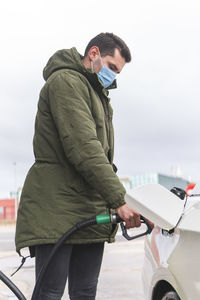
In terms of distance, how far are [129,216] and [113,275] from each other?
4.56 meters

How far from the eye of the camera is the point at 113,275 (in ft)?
22.3

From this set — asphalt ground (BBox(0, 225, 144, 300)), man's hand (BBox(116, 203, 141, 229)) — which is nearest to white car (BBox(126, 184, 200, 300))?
man's hand (BBox(116, 203, 141, 229))

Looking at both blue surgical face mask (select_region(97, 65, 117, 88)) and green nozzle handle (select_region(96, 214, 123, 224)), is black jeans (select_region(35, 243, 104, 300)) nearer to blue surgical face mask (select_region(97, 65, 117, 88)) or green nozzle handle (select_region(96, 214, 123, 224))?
green nozzle handle (select_region(96, 214, 123, 224))

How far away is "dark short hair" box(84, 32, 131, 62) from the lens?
117 inches

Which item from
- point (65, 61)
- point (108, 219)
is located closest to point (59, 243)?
point (108, 219)

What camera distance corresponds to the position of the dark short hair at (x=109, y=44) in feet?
9.75

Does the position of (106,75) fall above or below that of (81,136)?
above

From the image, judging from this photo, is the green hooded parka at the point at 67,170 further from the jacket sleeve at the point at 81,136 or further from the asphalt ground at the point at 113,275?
the asphalt ground at the point at 113,275

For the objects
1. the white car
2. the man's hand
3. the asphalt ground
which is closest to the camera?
the white car

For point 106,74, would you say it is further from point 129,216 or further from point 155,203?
point 155,203

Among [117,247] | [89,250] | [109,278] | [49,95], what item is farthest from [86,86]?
[117,247]

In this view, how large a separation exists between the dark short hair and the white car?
98 centimetres

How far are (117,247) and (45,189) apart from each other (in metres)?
8.33

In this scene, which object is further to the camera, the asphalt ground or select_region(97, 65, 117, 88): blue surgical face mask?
the asphalt ground
